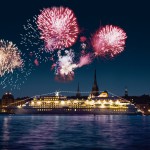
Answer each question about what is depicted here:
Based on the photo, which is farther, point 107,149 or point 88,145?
point 88,145

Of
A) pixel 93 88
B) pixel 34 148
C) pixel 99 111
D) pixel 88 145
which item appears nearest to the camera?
pixel 34 148

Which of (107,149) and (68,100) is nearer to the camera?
(107,149)

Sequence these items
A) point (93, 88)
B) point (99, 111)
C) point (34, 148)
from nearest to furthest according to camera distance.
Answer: point (34, 148) → point (99, 111) → point (93, 88)

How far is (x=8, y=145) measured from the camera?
117ft

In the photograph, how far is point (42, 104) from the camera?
13875cm

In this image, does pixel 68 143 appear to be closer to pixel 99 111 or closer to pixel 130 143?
pixel 130 143

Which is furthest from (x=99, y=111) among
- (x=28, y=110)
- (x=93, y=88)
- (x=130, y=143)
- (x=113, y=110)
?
(x=130, y=143)

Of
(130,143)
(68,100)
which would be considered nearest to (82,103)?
(68,100)

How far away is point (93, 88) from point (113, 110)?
4621 centimetres

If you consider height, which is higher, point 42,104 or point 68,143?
point 42,104

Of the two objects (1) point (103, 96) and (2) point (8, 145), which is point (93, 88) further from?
(2) point (8, 145)

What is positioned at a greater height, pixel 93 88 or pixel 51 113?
pixel 93 88

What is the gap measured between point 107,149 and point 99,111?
101 metres

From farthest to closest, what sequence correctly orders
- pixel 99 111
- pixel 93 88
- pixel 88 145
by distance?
pixel 93 88, pixel 99 111, pixel 88 145
